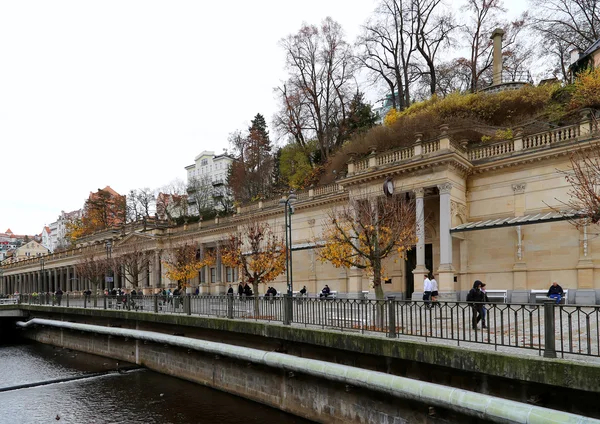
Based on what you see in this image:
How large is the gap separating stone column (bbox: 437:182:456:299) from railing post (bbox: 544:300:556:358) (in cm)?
1550

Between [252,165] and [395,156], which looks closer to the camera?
[395,156]

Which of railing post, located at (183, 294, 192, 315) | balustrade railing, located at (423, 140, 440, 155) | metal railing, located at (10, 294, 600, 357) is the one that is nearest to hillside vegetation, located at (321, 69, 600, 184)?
balustrade railing, located at (423, 140, 440, 155)

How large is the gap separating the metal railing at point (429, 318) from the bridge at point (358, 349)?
40mm

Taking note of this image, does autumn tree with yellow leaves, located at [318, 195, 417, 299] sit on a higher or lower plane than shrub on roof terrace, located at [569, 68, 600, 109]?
lower

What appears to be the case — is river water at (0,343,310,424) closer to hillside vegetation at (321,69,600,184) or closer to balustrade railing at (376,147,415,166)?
balustrade railing at (376,147,415,166)

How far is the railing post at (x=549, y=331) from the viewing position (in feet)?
23.0

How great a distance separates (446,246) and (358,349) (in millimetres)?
14297

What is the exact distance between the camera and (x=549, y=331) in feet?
23.2

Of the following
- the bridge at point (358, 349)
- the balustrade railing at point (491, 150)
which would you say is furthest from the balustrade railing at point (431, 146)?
the bridge at point (358, 349)

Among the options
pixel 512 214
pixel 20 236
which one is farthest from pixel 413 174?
pixel 20 236

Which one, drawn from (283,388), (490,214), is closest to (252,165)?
(490,214)

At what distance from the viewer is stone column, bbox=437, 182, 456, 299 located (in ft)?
73.5

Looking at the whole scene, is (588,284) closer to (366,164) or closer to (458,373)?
(366,164)

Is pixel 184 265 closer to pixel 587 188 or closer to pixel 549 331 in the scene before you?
pixel 587 188
